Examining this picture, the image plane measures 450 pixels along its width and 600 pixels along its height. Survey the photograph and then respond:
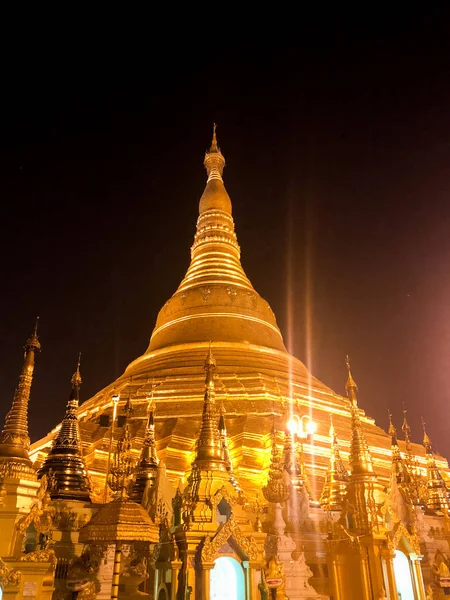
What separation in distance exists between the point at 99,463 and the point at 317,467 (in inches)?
272

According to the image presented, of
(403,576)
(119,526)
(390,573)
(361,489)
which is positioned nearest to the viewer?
(119,526)

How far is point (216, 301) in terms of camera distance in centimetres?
2492

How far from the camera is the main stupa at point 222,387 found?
54.0 feet

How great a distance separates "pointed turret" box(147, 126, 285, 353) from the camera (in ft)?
78.1

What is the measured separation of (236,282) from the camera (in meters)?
26.5

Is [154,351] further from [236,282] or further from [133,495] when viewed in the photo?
[133,495]

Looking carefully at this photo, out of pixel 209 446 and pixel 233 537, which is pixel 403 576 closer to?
pixel 233 537

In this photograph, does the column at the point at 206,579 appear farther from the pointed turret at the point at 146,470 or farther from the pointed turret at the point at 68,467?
the pointed turret at the point at 68,467

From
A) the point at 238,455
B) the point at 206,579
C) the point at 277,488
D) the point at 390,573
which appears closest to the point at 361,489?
the point at 390,573

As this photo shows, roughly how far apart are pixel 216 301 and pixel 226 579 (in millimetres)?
18061

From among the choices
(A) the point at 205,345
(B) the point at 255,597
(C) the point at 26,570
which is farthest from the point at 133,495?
(A) the point at 205,345

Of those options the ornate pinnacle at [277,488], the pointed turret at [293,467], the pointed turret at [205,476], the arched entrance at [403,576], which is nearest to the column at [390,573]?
the arched entrance at [403,576]

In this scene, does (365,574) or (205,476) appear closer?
(205,476)

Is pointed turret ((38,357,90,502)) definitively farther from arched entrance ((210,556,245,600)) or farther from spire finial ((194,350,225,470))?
arched entrance ((210,556,245,600))
